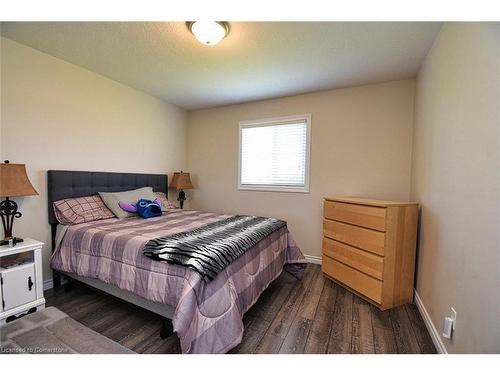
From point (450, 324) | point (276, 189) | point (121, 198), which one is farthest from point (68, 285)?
point (450, 324)

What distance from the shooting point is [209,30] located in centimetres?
160

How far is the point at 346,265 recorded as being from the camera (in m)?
2.19

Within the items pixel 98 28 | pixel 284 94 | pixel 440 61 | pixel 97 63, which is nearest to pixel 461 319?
pixel 440 61

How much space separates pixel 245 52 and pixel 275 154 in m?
1.49

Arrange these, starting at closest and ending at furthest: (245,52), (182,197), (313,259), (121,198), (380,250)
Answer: (380,250)
(245,52)
(121,198)
(313,259)
(182,197)

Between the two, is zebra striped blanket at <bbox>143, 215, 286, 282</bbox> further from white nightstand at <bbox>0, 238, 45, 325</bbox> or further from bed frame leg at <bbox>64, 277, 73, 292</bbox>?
bed frame leg at <bbox>64, 277, 73, 292</bbox>

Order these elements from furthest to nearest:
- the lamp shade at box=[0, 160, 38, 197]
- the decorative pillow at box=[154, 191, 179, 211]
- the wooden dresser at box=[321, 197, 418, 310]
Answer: the decorative pillow at box=[154, 191, 179, 211], the wooden dresser at box=[321, 197, 418, 310], the lamp shade at box=[0, 160, 38, 197]

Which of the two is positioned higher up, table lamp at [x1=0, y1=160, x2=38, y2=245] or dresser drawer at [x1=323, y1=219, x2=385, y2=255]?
table lamp at [x1=0, y1=160, x2=38, y2=245]

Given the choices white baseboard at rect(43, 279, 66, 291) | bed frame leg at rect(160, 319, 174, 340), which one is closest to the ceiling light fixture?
bed frame leg at rect(160, 319, 174, 340)

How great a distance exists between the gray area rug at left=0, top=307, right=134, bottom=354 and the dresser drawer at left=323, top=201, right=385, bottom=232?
2.03 metres

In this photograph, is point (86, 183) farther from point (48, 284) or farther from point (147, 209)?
point (48, 284)

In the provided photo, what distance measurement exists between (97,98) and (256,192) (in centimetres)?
232

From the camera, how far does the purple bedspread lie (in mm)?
1208

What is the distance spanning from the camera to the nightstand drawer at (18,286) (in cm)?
153
